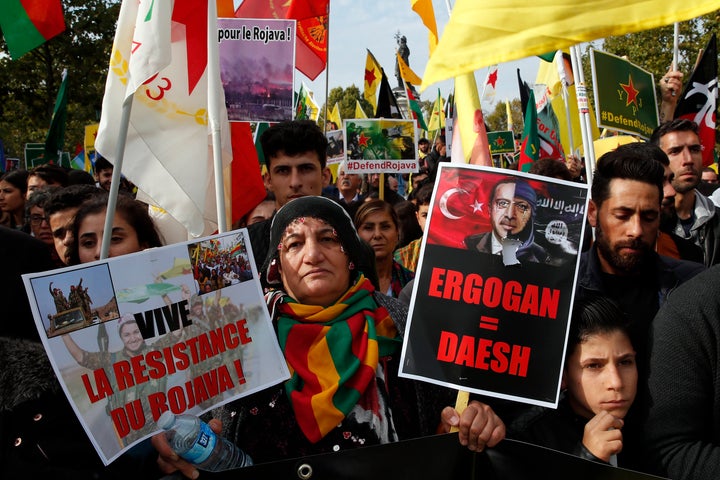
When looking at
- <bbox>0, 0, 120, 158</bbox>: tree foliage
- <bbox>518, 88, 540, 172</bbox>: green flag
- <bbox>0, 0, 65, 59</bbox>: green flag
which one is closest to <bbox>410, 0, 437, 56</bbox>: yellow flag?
<bbox>518, 88, 540, 172</bbox>: green flag

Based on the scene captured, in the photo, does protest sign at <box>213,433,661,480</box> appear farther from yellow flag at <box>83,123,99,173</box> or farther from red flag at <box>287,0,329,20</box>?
yellow flag at <box>83,123,99,173</box>

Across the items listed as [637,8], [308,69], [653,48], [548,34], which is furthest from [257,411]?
[653,48]

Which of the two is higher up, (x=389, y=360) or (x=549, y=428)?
(x=389, y=360)

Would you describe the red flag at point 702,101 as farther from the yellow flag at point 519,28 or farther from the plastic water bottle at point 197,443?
the plastic water bottle at point 197,443

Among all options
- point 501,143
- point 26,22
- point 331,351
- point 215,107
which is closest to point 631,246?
point 331,351

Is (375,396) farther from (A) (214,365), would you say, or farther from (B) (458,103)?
(B) (458,103)

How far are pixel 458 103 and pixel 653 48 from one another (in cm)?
1765

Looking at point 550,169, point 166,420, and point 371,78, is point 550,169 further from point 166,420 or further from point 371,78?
point 371,78

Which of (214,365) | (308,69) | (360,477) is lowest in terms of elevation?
(360,477)

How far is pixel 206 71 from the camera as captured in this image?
12.5 feet

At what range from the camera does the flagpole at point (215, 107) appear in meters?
3.47

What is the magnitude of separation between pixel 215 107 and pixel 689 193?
2907mm

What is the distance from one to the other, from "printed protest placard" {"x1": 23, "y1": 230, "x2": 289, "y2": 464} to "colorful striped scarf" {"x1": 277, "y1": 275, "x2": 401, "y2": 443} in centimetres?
10

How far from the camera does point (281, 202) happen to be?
4043mm
